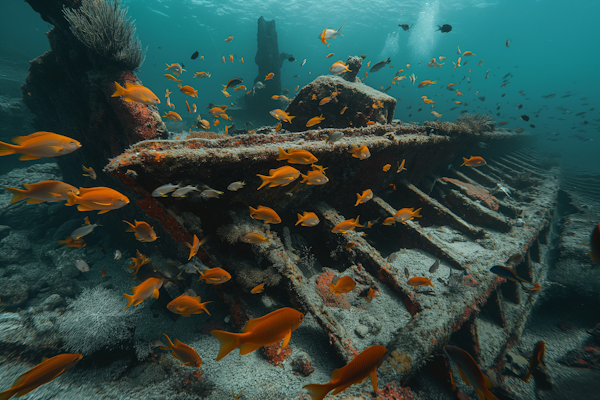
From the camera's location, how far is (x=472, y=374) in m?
1.95

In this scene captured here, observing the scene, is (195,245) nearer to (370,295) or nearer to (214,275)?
(214,275)

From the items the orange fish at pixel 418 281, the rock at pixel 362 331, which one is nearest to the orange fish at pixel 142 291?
the rock at pixel 362 331

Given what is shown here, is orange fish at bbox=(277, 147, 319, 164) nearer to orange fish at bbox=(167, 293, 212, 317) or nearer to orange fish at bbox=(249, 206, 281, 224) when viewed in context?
orange fish at bbox=(249, 206, 281, 224)

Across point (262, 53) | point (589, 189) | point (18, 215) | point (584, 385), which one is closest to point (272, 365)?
point (584, 385)

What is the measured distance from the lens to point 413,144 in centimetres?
542

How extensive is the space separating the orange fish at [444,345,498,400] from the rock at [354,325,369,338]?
101 cm

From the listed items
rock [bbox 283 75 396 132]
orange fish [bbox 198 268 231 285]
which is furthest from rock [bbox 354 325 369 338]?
rock [bbox 283 75 396 132]

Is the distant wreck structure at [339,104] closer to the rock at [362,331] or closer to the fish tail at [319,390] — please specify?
the rock at [362,331]

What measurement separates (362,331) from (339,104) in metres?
5.65

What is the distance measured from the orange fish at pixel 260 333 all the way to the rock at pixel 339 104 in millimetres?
5524

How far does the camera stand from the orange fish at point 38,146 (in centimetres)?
222

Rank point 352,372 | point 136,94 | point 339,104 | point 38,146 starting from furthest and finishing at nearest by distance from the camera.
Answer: point 339,104 < point 136,94 < point 38,146 < point 352,372

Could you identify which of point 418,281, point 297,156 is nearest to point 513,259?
point 418,281

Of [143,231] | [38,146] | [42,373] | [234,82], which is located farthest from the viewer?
[234,82]
